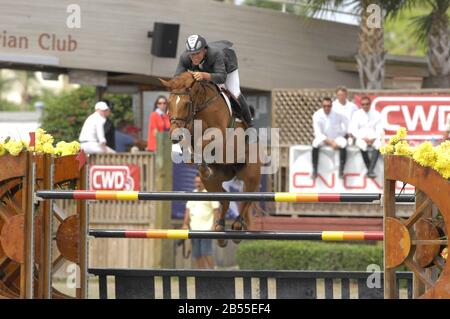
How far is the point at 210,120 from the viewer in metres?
10.6

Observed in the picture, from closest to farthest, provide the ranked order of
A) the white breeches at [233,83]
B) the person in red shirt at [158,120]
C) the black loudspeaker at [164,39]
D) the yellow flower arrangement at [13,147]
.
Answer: the yellow flower arrangement at [13,147]
the white breeches at [233,83]
the person in red shirt at [158,120]
the black loudspeaker at [164,39]

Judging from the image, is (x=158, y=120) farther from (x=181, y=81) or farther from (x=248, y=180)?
(x=181, y=81)

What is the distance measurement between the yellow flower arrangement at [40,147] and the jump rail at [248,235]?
27.4 inches

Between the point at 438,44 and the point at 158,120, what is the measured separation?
4904 millimetres

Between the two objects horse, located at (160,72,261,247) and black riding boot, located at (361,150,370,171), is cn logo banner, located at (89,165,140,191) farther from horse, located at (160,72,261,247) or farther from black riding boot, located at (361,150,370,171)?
horse, located at (160,72,261,247)

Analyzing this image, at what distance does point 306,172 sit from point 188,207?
1.91 m

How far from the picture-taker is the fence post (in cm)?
1748

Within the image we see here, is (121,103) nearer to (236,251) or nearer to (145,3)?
(145,3)

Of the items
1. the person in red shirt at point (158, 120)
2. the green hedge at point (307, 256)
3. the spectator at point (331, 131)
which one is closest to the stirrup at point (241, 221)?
the green hedge at point (307, 256)

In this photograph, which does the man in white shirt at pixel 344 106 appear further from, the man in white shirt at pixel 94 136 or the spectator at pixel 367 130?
the man in white shirt at pixel 94 136

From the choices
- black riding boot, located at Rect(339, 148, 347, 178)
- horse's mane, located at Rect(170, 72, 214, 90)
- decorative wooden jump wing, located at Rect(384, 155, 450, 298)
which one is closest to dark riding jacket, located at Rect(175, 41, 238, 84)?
horse's mane, located at Rect(170, 72, 214, 90)

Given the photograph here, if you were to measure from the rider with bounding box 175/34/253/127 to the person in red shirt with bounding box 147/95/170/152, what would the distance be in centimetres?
681

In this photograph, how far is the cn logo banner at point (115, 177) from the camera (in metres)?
17.7

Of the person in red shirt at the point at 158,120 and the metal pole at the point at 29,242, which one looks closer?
the metal pole at the point at 29,242
